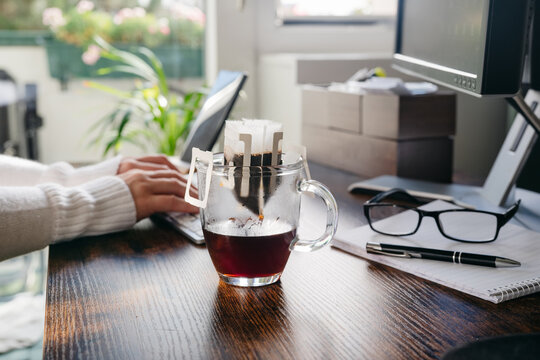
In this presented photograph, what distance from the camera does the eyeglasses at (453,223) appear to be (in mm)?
748

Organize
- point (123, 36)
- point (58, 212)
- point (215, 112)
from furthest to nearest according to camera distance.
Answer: point (123, 36), point (215, 112), point (58, 212)

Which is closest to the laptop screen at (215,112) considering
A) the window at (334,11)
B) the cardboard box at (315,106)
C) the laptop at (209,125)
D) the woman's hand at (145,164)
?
the laptop at (209,125)

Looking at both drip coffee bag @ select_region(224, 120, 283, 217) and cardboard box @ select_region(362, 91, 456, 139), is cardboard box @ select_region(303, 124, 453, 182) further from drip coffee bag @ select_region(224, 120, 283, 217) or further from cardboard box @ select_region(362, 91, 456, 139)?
drip coffee bag @ select_region(224, 120, 283, 217)

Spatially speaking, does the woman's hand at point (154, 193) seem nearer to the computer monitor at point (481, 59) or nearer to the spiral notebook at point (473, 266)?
the spiral notebook at point (473, 266)

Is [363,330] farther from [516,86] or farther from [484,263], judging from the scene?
[516,86]

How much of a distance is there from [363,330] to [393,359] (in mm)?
58

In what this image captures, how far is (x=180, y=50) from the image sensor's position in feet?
10.4

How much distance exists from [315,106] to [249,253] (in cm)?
94

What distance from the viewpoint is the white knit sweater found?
29.9 inches

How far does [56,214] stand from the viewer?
0.77 m

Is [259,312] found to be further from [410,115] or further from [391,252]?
[410,115]

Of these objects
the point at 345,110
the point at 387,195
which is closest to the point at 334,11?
the point at 345,110

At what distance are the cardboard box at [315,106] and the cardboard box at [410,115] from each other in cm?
18

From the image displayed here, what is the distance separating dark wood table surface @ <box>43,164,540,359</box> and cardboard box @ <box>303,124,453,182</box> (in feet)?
1.74
